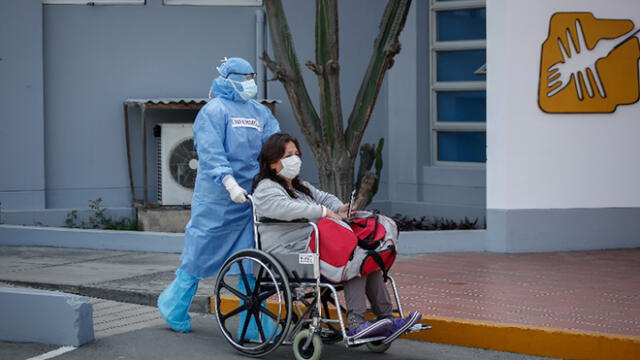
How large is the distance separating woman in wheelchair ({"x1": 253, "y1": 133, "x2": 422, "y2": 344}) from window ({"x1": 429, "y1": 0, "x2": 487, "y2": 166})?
21.2 ft

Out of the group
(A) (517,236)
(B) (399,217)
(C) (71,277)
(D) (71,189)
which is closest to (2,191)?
(D) (71,189)

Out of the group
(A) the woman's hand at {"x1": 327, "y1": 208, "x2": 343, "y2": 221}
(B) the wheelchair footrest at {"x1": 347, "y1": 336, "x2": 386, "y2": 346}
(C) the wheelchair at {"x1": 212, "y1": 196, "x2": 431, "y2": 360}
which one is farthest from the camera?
(A) the woman's hand at {"x1": 327, "y1": 208, "x2": 343, "y2": 221}

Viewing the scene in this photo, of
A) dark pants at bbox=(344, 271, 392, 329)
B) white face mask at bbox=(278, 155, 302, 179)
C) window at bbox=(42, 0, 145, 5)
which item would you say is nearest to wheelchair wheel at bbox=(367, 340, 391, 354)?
dark pants at bbox=(344, 271, 392, 329)

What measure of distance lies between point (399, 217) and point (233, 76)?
6.25 metres

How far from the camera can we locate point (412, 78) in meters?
13.4

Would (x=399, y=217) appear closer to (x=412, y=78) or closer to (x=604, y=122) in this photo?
(x=412, y=78)

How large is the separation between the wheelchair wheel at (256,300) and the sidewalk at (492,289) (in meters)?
1.19

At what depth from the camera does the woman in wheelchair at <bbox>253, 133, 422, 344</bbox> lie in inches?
253

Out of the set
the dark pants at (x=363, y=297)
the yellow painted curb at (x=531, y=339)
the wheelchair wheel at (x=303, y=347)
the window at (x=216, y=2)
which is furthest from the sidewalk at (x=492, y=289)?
the window at (x=216, y=2)

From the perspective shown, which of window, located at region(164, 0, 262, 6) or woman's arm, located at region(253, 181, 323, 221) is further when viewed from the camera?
window, located at region(164, 0, 262, 6)

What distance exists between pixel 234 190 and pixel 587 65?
5.56 m

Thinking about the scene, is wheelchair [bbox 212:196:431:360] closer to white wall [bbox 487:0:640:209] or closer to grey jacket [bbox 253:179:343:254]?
grey jacket [bbox 253:179:343:254]

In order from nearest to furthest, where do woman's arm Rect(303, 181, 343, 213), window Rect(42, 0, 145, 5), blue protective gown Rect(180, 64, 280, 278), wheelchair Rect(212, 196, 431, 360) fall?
wheelchair Rect(212, 196, 431, 360) → woman's arm Rect(303, 181, 343, 213) → blue protective gown Rect(180, 64, 280, 278) → window Rect(42, 0, 145, 5)

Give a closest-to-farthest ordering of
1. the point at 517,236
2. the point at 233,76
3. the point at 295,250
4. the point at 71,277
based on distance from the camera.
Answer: the point at 295,250
the point at 233,76
the point at 71,277
the point at 517,236
